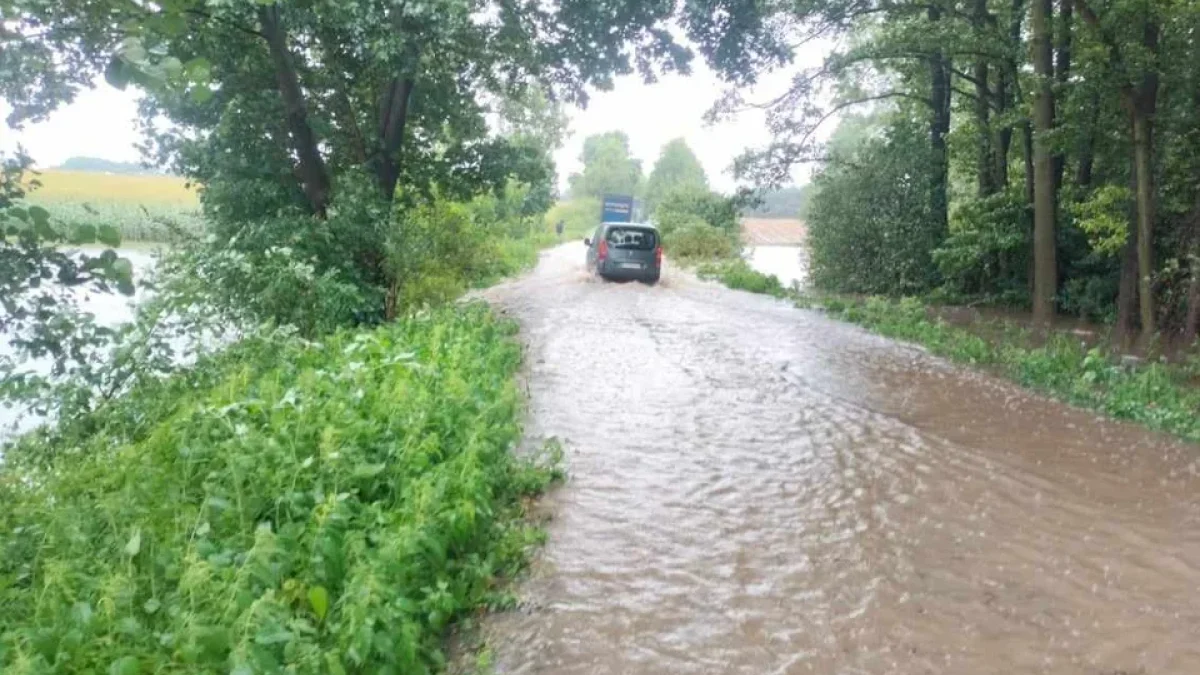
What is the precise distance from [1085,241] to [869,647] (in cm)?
1766

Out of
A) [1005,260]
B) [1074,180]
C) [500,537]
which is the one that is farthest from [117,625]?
[1005,260]

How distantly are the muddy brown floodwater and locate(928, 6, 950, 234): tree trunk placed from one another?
41.1ft

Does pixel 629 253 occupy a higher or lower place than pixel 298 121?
lower

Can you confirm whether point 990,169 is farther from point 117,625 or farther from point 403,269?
point 117,625

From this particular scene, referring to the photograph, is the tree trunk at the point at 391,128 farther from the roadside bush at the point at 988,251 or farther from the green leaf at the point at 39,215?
the green leaf at the point at 39,215

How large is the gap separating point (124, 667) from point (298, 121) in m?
12.7

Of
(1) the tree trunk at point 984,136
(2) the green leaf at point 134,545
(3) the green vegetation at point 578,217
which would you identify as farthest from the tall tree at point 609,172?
(2) the green leaf at point 134,545

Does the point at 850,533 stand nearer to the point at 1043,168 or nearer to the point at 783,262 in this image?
the point at 1043,168

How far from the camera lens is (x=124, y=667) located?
357 centimetres

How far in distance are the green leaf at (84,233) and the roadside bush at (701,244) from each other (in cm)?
3240

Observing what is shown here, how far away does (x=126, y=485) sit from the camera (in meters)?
5.57

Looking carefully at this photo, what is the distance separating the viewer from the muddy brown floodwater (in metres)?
4.69

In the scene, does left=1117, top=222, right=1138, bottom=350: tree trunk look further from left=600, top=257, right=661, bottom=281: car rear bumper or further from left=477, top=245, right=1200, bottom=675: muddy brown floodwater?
left=600, top=257, right=661, bottom=281: car rear bumper

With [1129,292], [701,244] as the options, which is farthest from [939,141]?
[701,244]
